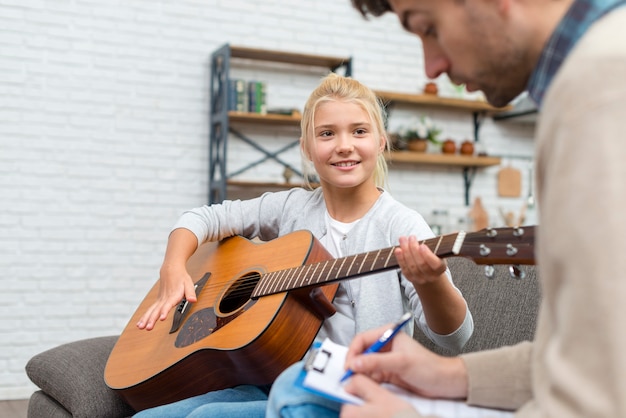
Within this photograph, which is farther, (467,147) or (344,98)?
(467,147)

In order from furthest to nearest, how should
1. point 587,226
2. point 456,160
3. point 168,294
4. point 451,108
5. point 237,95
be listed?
point 451,108
point 456,160
point 237,95
point 168,294
point 587,226

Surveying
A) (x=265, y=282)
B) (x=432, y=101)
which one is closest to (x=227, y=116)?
Result: (x=432, y=101)

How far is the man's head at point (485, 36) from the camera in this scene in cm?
71

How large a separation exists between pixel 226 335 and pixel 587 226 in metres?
1.18

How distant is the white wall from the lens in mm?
3893

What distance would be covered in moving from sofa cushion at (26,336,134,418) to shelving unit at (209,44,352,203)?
1996 millimetres

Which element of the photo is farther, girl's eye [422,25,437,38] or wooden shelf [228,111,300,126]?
wooden shelf [228,111,300,126]

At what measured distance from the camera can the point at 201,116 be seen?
4.36 metres

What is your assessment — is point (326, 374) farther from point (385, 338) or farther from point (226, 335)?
point (226, 335)

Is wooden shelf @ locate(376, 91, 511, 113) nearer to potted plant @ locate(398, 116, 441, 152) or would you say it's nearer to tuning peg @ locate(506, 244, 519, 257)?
potted plant @ locate(398, 116, 441, 152)

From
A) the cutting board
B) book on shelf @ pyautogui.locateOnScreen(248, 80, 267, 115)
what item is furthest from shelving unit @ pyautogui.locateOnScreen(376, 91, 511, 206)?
book on shelf @ pyautogui.locateOnScreen(248, 80, 267, 115)

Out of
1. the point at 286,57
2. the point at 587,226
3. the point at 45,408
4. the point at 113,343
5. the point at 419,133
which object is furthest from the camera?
the point at 419,133

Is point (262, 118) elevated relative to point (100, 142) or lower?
elevated

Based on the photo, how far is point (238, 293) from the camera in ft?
5.97
